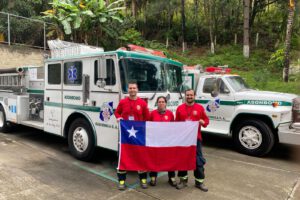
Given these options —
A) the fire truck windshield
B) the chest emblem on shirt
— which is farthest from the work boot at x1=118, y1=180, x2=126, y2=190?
the fire truck windshield

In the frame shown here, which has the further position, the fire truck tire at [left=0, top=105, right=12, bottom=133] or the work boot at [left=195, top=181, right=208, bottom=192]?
the fire truck tire at [left=0, top=105, right=12, bottom=133]

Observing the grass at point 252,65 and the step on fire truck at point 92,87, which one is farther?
the grass at point 252,65

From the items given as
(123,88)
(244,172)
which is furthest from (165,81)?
(244,172)

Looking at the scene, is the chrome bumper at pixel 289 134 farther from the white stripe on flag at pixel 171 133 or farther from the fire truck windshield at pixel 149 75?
the white stripe on flag at pixel 171 133

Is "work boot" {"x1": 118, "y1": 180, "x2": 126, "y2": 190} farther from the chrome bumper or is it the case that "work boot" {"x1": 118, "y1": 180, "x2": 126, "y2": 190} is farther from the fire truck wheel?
the chrome bumper

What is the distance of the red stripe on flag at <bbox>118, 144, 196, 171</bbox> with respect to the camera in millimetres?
4562

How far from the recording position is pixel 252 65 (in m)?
18.1

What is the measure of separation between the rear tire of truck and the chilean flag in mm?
2858

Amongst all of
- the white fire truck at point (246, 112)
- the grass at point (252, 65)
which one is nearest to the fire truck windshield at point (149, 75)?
the white fire truck at point (246, 112)

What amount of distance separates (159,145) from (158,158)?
22 cm

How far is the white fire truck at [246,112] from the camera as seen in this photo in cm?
Answer: 646

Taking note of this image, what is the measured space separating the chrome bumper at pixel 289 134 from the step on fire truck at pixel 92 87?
2673 millimetres

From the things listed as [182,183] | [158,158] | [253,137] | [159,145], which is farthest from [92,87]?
[253,137]

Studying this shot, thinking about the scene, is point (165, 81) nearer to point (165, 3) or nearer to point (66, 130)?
point (66, 130)
